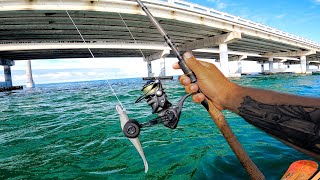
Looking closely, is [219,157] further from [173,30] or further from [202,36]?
[202,36]

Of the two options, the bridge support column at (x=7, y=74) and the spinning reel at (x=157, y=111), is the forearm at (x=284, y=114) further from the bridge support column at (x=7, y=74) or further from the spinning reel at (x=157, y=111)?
the bridge support column at (x=7, y=74)

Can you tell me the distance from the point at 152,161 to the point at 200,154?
1.10m

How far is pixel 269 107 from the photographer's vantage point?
176 centimetres

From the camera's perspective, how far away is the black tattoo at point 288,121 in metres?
1.50

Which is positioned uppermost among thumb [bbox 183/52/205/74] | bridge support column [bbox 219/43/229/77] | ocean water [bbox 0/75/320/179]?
bridge support column [bbox 219/43/229/77]

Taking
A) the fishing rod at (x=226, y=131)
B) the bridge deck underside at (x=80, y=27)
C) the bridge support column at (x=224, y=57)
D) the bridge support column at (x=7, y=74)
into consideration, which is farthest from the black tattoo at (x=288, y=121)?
the bridge support column at (x=7, y=74)

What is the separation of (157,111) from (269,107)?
154 centimetres

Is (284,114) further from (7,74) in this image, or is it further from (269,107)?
(7,74)

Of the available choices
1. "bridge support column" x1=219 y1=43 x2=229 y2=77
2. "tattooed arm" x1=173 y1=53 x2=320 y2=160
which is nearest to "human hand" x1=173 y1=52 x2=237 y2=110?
"tattooed arm" x1=173 y1=53 x2=320 y2=160

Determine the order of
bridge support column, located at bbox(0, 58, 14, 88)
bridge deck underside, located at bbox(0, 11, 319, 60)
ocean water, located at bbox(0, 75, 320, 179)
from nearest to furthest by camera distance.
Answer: ocean water, located at bbox(0, 75, 320, 179) < bridge deck underside, located at bbox(0, 11, 319, 60) < bridge support column, located at bbox(0, 58, 14, 88)

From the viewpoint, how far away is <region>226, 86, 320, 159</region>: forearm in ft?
4.98

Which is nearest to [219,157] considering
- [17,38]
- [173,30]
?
[173,30]

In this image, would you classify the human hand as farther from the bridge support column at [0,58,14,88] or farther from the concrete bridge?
the bridge support column at [0,58,14,88]

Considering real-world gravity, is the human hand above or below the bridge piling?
below
